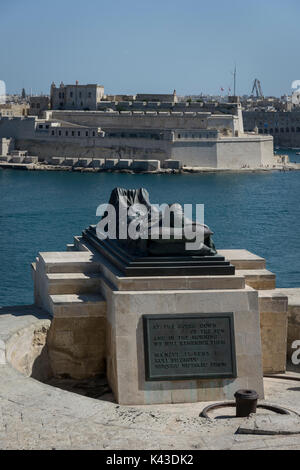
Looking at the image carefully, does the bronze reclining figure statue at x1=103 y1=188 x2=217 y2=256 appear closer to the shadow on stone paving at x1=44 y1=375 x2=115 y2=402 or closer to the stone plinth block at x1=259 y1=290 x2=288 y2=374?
the stone plinth block at x1=259 y1=290 x2=288 y2=374

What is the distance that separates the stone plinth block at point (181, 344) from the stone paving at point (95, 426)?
1.36 ft

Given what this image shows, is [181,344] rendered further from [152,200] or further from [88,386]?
[152,200]

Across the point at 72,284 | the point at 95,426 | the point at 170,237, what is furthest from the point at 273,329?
the point at 95,426

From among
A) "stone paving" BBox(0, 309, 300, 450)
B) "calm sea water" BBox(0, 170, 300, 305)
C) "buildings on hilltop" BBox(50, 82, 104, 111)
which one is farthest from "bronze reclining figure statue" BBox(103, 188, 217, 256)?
"buildings on hilltop" BBox(50, 82, 104, 111)

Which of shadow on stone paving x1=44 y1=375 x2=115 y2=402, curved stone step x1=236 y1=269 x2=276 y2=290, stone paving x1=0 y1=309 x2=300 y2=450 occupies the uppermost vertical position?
curved stone step x1=236 y1=269 x2=276 y2=290

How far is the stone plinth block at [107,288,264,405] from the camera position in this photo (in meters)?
8.91

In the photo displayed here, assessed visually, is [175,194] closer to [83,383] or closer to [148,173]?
[148,173]

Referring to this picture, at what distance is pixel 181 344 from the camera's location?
9.01 metres

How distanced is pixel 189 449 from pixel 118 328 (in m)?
2.43

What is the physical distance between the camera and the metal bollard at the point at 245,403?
26.2ft

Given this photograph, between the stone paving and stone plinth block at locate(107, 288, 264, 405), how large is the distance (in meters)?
0.42

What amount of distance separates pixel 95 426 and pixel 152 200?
114 ft

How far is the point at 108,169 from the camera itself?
60062 millimetres

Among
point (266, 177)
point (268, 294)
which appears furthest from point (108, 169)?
point (268, 294)
